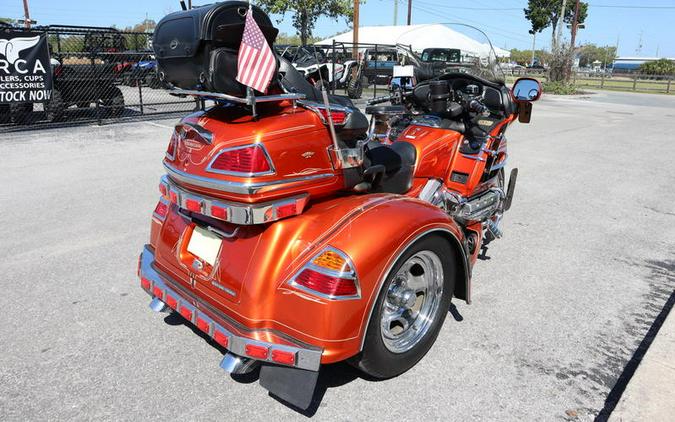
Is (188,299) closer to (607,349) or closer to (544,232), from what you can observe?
(607,349)

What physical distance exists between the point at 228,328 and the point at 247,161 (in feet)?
2.74

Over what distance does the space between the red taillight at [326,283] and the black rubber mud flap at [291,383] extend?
389mm

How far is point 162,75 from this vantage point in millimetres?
2918

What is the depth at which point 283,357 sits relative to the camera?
2406 mm

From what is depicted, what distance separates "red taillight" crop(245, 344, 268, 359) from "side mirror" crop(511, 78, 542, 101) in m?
3.38

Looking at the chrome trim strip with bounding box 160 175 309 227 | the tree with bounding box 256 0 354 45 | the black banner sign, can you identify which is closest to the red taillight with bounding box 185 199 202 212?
the chrome trim strip with bounding box 160 175 309 227

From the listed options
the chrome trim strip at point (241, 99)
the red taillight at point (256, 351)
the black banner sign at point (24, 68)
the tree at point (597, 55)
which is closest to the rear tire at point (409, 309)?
the red taillight at point (256, 351)

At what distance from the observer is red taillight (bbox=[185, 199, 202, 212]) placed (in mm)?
2674

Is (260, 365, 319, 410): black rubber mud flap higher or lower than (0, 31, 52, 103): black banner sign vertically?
lower

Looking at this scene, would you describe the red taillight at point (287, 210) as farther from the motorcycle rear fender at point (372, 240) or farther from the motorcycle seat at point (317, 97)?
the motorcycle seat at point (317, 97)

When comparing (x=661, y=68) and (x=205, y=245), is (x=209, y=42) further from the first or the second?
(x=661, y=68)

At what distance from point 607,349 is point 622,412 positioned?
859 mm

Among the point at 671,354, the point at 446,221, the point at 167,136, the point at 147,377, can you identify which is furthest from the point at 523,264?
the point at 167,136

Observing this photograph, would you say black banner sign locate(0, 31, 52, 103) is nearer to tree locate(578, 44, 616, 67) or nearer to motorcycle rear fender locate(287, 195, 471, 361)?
motorcycle rear fender locate(287, 195, 471, 361)
